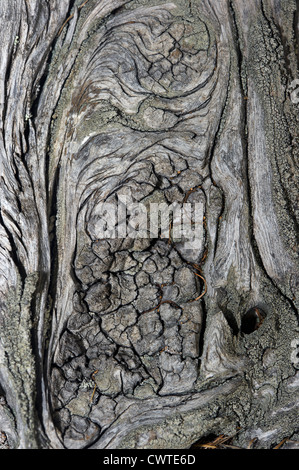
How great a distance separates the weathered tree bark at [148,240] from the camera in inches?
89.5

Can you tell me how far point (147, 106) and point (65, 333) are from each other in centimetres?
136

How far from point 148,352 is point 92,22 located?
6.33 feet

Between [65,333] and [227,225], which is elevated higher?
[227,225]

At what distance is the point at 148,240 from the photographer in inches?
91.5

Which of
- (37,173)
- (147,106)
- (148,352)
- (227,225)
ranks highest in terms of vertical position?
(147,106)

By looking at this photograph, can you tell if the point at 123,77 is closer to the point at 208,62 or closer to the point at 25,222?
the point at 208,62

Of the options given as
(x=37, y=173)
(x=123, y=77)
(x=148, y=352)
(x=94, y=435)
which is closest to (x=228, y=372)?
(x=148, y=352)

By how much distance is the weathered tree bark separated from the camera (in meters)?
2.27

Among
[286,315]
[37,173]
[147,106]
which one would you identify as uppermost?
[147,106]

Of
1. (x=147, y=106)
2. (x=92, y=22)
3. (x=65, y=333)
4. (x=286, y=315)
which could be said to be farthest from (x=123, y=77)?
(x=286, y=315)

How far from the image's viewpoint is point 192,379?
2.31m

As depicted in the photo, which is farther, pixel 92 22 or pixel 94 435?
pixel 92 22

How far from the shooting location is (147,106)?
2350mm

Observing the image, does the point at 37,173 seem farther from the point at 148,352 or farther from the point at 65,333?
the point at 148,352
